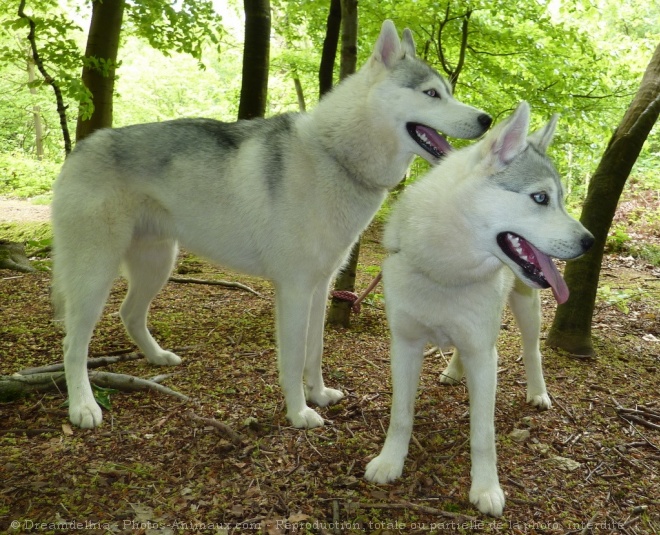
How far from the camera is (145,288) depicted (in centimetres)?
385

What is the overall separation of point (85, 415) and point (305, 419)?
1.24 metres

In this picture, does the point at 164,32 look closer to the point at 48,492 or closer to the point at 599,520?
the point at 48,492

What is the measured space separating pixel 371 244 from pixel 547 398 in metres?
7.99

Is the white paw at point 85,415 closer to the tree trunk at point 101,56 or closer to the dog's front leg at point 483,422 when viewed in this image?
the dog's front leg at point 483,422

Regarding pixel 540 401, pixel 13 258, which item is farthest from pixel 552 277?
pixel 13 258

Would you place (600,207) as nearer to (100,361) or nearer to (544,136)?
(544,136)

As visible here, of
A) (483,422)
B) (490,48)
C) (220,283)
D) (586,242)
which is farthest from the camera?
(490,48)

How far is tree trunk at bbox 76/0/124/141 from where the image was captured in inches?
260

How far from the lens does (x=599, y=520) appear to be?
236 centimetres

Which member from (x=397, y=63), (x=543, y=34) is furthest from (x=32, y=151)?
(x=397, y=63)

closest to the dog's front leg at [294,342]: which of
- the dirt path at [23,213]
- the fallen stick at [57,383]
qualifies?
the fallen stick at [57,383]

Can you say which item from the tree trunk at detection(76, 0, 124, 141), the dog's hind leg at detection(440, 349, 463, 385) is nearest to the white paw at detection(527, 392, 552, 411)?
the dog's hind leg at detection(440, 349, 463, 385)

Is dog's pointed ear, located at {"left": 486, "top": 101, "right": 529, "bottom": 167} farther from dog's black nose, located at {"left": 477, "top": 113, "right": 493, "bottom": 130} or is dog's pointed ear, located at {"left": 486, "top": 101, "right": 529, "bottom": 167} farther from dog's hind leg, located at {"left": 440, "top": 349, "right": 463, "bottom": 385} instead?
dog's hind leg, located at {"left": 440, "top": 349, "right": 463, "bottom": 385}

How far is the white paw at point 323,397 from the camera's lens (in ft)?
11.2
